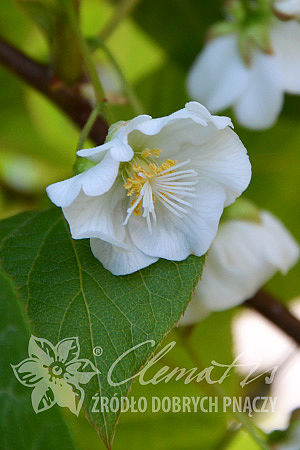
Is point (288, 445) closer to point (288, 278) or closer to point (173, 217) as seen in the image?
point (173, 217)

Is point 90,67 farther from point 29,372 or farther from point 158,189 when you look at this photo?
point 29,372

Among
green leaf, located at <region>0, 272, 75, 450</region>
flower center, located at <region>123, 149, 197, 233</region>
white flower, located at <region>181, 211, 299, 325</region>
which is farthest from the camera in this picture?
white flower, located at <region>181, 211, 299, 325</region>

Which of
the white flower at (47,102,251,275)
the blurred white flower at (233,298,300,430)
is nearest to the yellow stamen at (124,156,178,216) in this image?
the white flower at (47,102,251,275)

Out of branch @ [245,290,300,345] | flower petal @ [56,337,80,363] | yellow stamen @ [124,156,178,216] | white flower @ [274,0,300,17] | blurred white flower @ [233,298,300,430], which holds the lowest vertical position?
blurred white flower @ [233,298,300,430]

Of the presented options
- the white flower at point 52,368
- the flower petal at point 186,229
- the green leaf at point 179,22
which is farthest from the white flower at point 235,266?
the green leaf at point 179,22

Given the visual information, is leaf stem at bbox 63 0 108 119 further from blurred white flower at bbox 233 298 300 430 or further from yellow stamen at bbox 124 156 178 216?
blurred white flower at bbox 233 298 300 430

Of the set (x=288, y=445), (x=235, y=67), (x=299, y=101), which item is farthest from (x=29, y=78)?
(x=288, y=445)
